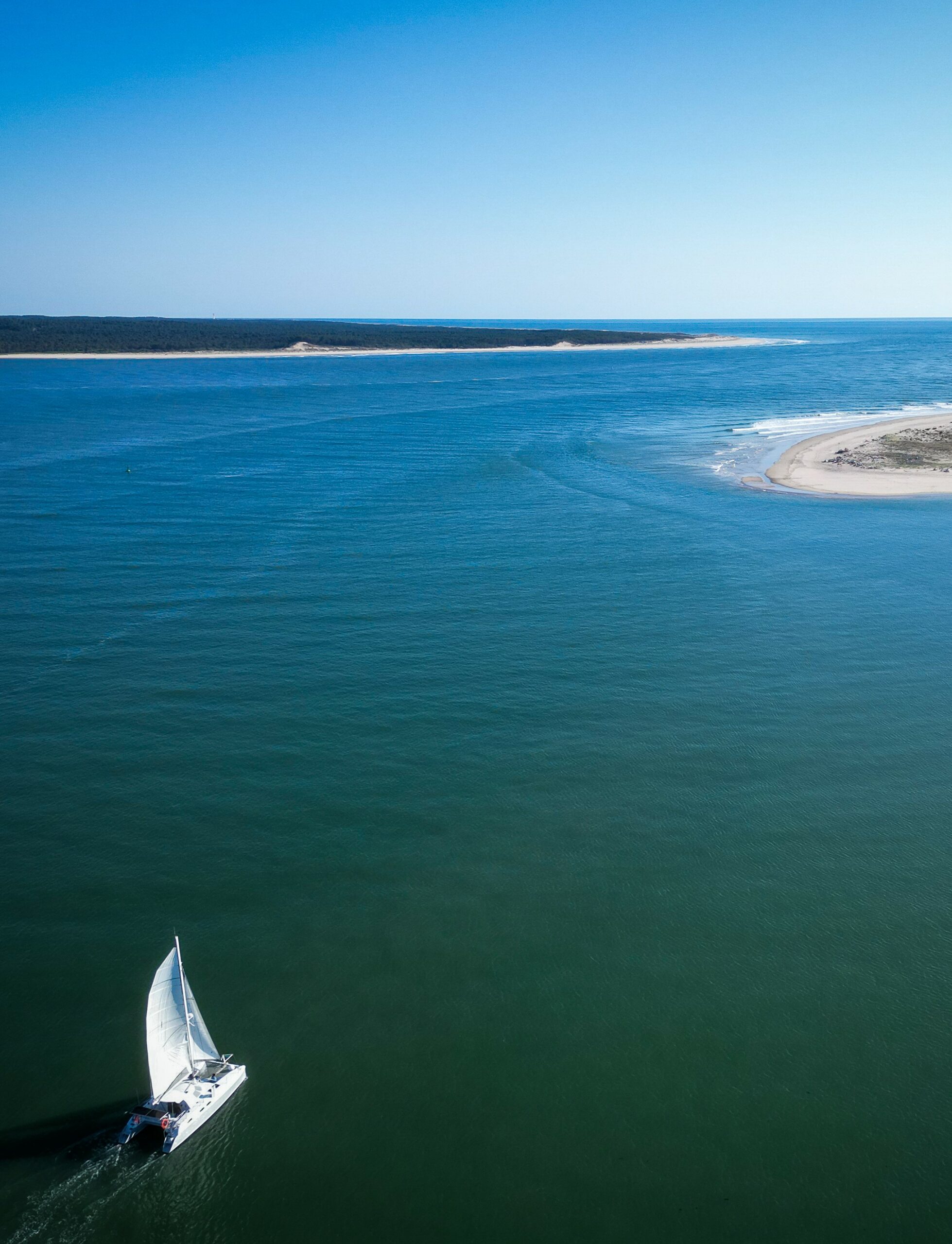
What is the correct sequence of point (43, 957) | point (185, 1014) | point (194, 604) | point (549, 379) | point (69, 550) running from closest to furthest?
point (185, 1014)
point (43, 957)
point (194, 604)
point (69, 550)
point (549, 379)

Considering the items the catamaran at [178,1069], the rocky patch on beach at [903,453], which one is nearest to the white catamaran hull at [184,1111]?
the catamaran at [178,1069]

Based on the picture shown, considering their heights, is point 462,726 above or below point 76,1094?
above

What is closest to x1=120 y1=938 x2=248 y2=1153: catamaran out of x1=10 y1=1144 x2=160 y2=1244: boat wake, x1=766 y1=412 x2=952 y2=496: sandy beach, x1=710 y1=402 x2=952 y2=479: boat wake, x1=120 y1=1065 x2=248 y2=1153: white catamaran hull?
x1=120 y1=1065 x2=248 y2=1153: white catamaran hull

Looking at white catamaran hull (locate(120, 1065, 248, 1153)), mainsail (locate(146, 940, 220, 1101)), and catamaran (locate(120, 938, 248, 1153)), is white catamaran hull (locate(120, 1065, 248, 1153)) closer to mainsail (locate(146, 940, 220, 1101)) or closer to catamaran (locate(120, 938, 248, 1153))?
catamaran (locate(120, 938, 248, 1153))

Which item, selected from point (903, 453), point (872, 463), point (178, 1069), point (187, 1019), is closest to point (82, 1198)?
point (178, 1069)

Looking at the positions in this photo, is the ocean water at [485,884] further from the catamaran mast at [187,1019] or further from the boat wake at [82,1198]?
the catamaran mast at [187,1019]

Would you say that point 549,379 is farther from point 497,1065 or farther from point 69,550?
point 497,1065

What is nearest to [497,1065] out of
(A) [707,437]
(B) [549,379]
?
(A) [707,437]

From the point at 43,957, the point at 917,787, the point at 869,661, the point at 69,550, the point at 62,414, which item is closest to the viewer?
the point at 43,957
